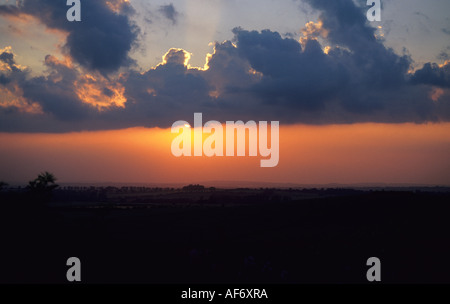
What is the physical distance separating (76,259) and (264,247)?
53.0ft

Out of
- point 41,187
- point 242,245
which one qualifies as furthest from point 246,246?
point 41,187

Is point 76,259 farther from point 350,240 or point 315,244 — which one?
point 350,240

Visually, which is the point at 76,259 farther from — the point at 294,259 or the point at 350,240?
the point at 350,240

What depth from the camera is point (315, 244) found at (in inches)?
1716

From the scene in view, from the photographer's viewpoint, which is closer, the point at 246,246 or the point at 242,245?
the point at 246,246

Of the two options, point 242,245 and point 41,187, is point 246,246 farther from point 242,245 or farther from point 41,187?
point 41,187
